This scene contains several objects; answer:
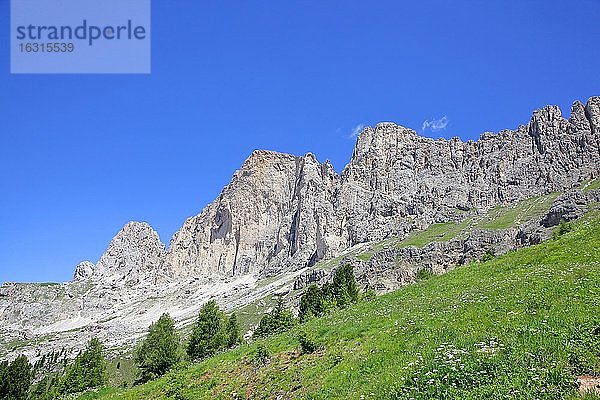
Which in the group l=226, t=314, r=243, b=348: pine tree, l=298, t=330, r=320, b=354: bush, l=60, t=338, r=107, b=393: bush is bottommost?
l=60, t=338, r=107, b=393: bush

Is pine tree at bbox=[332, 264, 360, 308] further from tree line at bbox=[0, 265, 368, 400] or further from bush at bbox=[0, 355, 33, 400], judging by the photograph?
bush at bbox=[0, 355, 33, 400]

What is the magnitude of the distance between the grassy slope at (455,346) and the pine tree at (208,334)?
43.8 m

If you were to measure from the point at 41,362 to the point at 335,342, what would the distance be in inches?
7829

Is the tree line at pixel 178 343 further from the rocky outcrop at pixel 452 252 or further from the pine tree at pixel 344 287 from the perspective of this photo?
the rocky outcrop at pixel 452 252

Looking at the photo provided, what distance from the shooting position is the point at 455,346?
51.2 ft

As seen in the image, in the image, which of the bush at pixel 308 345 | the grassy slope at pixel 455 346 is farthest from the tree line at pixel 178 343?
the bush at pixel 308 345

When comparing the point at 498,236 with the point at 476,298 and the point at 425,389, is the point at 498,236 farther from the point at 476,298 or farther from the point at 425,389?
the point at 425,389

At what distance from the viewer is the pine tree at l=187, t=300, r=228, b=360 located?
228ft

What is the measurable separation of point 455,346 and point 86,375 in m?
76.5

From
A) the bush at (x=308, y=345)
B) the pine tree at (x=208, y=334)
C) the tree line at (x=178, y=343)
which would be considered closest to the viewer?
the bush at (x=308, y=345)

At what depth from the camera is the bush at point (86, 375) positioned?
2827 inches

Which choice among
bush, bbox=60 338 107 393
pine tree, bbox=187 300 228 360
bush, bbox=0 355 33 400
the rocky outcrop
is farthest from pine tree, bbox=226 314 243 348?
the rocky outcrop

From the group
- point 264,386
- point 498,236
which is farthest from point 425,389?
point 498,236

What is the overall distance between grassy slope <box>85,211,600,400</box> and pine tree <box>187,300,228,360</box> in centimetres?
4377
